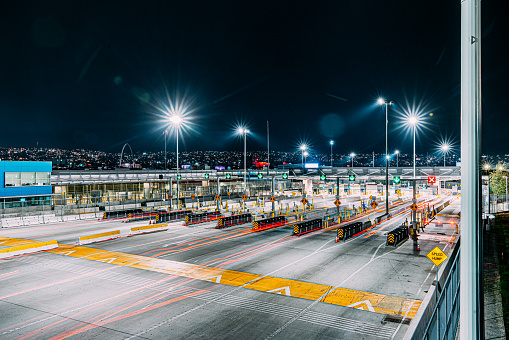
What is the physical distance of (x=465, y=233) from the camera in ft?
16.7

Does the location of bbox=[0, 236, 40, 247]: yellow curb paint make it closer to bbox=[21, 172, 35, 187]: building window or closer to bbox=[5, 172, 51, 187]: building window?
bbox=[5, 172, 51, 187]: building window

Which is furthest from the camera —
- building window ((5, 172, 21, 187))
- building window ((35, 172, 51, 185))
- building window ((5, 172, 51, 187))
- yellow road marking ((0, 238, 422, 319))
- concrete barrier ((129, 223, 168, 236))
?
building window ((35, 172, 51, 185))

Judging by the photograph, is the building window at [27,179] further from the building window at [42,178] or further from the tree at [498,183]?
the tree at [498,183]

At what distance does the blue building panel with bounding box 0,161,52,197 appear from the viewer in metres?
43.9

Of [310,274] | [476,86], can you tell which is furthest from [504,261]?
[476,86]

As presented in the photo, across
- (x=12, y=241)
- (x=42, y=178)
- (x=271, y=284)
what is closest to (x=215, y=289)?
(x=271, y=284)

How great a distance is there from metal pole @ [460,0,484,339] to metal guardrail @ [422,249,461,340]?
3970 mm

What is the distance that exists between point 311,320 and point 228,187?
2784 inches

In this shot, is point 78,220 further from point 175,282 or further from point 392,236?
point 392,236

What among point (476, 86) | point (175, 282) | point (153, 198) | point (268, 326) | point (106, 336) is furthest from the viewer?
point (153, 198)

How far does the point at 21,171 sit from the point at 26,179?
127 cm

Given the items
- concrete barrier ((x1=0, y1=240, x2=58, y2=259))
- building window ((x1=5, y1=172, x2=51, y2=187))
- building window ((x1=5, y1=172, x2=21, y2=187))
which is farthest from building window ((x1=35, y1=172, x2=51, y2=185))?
concrete barrier ((x1=0, y1=240, x2=58, y2=259))

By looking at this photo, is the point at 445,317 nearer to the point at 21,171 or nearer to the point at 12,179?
the point at 12,179

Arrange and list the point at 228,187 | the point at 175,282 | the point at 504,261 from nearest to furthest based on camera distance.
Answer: the point at 175,282 < the point at 504,261 < the point at 228,187
